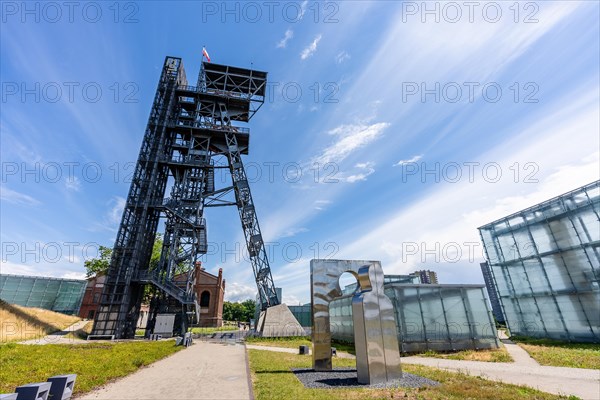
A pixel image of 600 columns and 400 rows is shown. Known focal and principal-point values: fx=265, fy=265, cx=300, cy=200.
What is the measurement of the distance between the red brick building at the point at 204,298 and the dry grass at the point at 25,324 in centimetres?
2247

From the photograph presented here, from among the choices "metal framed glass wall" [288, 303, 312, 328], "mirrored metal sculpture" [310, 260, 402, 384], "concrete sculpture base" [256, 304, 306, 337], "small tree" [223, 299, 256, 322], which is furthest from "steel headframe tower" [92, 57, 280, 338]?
"small tree" [223, 299, 256, 322]

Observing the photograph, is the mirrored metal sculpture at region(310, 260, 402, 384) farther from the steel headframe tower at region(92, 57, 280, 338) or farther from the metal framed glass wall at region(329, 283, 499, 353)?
the steel headframe tower at region(92, 57, 280, 338)

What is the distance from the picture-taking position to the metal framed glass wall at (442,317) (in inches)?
706

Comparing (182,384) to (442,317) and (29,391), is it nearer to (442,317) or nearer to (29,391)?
(29,391)

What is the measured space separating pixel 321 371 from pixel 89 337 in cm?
2638

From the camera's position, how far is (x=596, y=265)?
19.1 metres

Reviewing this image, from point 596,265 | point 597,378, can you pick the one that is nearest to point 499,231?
point 596,265

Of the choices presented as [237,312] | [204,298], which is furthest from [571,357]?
[237,312]

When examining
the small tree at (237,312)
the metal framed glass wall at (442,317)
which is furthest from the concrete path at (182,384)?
the small tree at (237,312)

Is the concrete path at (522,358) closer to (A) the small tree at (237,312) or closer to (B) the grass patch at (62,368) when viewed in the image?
(B) the grass patch at (62,368)

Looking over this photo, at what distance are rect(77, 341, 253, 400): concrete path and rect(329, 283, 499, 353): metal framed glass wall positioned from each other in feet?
37.1

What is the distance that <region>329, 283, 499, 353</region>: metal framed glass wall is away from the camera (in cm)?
1792

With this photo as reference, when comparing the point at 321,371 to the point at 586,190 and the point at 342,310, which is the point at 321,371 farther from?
the point at 586,190

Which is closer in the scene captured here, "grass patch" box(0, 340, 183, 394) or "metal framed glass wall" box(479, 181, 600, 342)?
"grass patch" box(0, 340, 183, 394)
